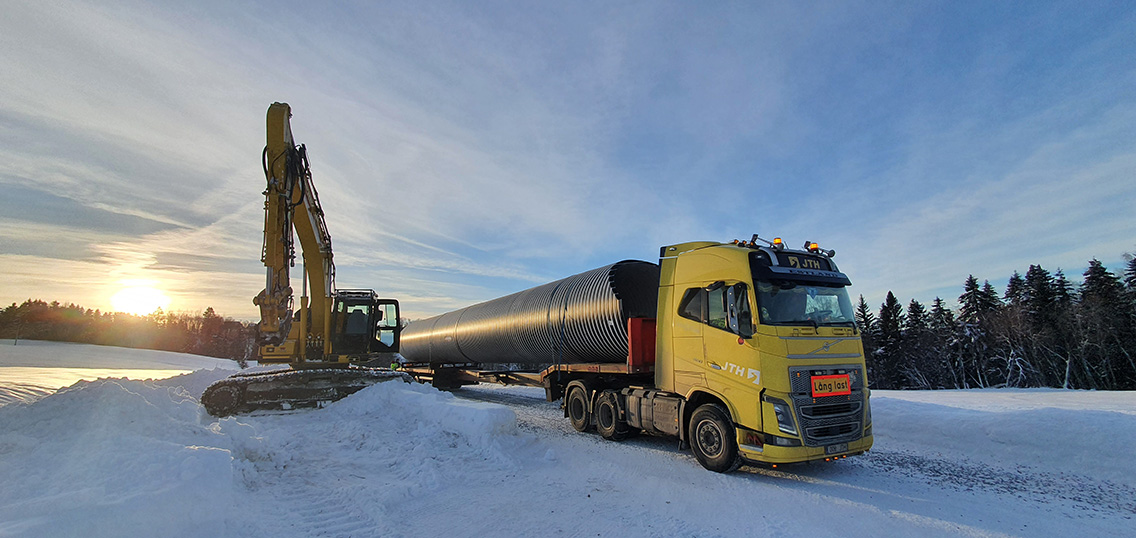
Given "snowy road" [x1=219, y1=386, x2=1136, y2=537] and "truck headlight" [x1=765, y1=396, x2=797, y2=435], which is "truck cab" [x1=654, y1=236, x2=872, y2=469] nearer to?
"truck headlight" [x1=765, y1=396, x2=797, y2=435]

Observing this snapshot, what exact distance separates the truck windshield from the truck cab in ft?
0.06

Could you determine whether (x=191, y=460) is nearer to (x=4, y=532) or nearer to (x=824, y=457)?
(x=4, y=532)

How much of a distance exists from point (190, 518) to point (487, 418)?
4943 millimetres

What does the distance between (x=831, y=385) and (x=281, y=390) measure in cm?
1149

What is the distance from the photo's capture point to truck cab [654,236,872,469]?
6.80 meters

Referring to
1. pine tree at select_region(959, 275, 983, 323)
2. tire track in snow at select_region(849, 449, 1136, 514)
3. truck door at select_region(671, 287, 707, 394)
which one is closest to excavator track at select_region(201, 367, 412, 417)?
truck door at select_region(671, 287, 707, 394)

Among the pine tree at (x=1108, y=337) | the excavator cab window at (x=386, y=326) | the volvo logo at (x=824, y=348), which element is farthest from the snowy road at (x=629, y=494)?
the pine tree at (x=1108, y=337)

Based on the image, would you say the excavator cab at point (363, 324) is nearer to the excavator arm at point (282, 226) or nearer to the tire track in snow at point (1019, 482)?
the excavator arm at point (282, 226)

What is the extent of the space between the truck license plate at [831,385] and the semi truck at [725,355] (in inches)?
0.8

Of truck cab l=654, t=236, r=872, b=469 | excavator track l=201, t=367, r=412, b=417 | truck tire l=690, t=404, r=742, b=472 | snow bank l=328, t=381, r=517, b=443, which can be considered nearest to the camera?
truck cab l=654, t=236, r=872, b=469

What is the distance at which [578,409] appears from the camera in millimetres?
11562

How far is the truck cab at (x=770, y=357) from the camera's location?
680 centimetres

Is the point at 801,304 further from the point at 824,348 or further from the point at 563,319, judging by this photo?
the point at 563,319

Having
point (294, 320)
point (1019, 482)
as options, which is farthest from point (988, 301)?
point (294, 320)
